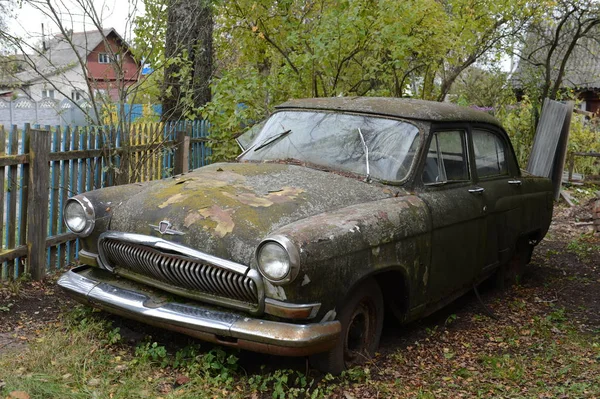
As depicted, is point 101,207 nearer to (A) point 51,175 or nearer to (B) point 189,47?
(A) point 51,175

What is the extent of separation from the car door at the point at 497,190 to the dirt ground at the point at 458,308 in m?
0.50

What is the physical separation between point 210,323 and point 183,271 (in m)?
0.38

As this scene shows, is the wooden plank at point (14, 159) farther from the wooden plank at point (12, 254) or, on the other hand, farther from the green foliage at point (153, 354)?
the green foliage at point (153, 354)

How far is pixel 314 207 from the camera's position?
430 centimetres

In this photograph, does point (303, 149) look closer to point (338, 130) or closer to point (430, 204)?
point (338, 130)

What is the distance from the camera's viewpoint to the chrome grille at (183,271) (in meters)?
3.78

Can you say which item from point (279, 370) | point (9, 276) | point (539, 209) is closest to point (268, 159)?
point (279, 370)

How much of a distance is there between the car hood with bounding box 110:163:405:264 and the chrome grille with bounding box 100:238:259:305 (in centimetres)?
10

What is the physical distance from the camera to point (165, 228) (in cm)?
406

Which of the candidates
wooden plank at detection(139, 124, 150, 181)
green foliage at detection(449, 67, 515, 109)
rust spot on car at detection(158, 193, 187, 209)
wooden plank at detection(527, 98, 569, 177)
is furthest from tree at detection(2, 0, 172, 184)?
green foliage at detection(449, 67, 515, 109)

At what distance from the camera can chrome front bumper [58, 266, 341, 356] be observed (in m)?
3.62

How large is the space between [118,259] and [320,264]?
146 centimetres

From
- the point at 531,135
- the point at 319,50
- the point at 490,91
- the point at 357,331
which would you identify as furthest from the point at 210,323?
the point at 490,91

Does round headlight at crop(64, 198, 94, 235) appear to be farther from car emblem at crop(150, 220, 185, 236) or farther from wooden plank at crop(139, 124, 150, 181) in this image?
wooden plank at crop(139, 124, 150, 181)
